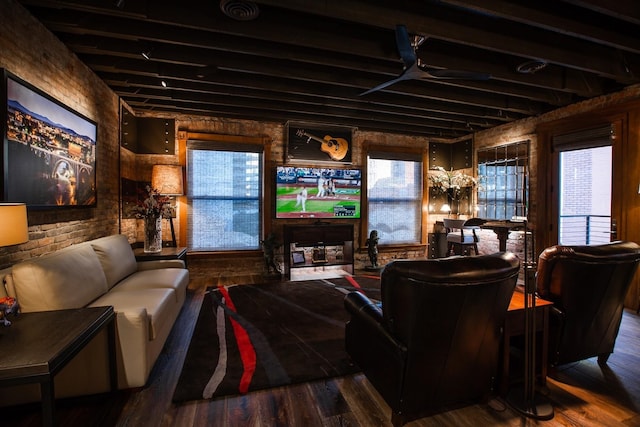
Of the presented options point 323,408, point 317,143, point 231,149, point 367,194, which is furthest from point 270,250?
point 323,408

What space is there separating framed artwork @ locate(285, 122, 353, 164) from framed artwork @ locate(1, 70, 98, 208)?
2903 millimetres

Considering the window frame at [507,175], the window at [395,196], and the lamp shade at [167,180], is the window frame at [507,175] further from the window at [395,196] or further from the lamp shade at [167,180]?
the lamp shade at [167,180]

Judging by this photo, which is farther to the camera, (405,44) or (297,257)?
(297,257)

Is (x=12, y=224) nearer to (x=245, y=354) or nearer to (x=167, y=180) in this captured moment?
(x=245, y=354)

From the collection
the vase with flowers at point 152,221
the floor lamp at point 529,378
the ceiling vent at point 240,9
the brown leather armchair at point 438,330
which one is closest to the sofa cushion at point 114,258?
the vase with flowers at point 152,221

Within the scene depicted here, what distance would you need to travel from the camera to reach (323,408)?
1.89 meters

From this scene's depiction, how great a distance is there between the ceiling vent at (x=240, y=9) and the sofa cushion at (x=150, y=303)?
2.35 m

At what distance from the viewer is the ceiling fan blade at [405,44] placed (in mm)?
2262

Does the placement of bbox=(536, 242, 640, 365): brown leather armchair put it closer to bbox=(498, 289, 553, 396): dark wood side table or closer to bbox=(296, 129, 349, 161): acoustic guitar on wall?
bbox=(498, 289, 553, 396): dark wood side table

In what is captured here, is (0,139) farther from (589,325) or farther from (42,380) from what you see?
(589,325)

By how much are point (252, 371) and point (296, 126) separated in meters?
4.12

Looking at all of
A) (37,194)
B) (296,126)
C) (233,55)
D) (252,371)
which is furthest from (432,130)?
(37,194)

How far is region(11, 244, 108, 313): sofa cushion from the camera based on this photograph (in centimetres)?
187

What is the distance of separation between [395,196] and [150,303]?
4927 millimetres
